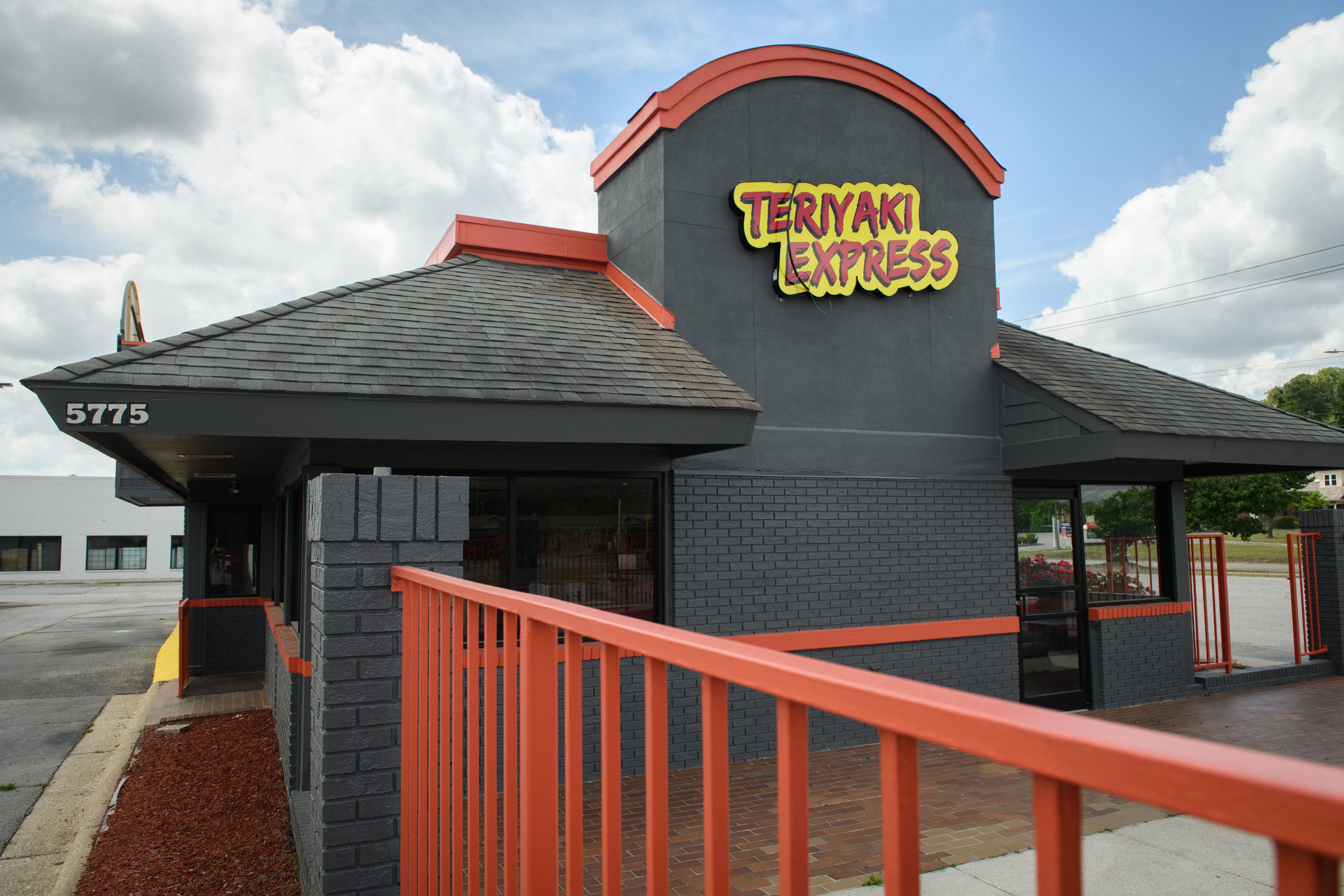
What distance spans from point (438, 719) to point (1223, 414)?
10071 millimetres

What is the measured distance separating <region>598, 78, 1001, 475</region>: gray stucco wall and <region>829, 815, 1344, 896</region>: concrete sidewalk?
402cm

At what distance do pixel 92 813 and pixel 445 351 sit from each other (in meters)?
4.62

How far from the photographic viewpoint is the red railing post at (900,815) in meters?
1.05

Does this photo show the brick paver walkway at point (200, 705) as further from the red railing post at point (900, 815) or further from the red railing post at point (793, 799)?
the red railing post at point (900, 815)

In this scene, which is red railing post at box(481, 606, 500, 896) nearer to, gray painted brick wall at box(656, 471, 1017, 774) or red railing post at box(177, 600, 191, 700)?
gray painted brick wall at box(656, 471, 1017, 774)

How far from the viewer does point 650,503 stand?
26.4 ft

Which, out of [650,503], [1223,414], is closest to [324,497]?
[650,503]

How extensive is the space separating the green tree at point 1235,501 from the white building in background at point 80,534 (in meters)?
48.2

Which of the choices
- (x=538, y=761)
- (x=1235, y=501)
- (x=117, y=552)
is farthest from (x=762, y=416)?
(x=117, y=552)

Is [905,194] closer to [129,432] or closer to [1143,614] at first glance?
[1143,614]

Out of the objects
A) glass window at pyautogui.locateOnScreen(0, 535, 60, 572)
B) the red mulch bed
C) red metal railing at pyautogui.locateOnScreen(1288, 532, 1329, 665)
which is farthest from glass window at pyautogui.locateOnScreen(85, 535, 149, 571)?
red metal railing at pyautogui.locateOnScreen(1288, 532, 1329, 665)

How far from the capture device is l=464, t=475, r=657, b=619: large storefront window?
24.4 feet

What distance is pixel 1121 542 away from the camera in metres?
10.6

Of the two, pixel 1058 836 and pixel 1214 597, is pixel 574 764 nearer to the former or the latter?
pixel 1058 836
